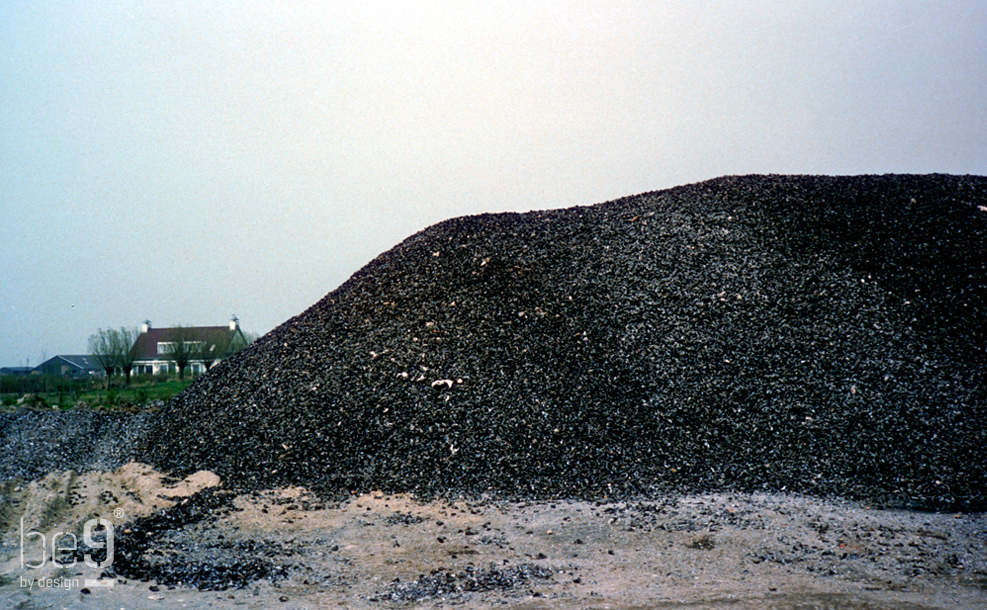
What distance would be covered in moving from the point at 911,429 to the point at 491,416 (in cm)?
539

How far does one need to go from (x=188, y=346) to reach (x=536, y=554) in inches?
902

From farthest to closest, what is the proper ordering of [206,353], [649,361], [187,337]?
[187,337] → [206,353] → [649,361]

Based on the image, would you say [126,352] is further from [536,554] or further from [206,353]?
[536,554]

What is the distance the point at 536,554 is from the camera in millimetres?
6512

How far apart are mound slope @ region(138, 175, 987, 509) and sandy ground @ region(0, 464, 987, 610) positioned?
2.27 ft

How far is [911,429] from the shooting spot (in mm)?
8875

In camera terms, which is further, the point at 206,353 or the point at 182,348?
the point at 206,353

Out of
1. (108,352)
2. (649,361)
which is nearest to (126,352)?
(108,352)

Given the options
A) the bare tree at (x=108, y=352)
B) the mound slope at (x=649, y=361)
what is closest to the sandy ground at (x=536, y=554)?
the mound slope at (x=649, y=361)

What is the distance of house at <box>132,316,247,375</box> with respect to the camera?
2541 cm

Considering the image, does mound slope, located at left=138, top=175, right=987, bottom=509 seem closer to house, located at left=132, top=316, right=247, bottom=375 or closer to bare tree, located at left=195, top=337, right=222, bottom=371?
bare tree, located at left=195, top=337, right=222, bottom=371

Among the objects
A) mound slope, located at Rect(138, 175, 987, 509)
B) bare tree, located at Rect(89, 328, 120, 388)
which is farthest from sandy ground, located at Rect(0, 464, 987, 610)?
bare tree, located at Rect(89, 328, 120, 388)

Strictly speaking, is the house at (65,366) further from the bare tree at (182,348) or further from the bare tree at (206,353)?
the bare tree at (206,353)

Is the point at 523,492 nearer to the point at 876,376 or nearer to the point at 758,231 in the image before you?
the point at 876,376
